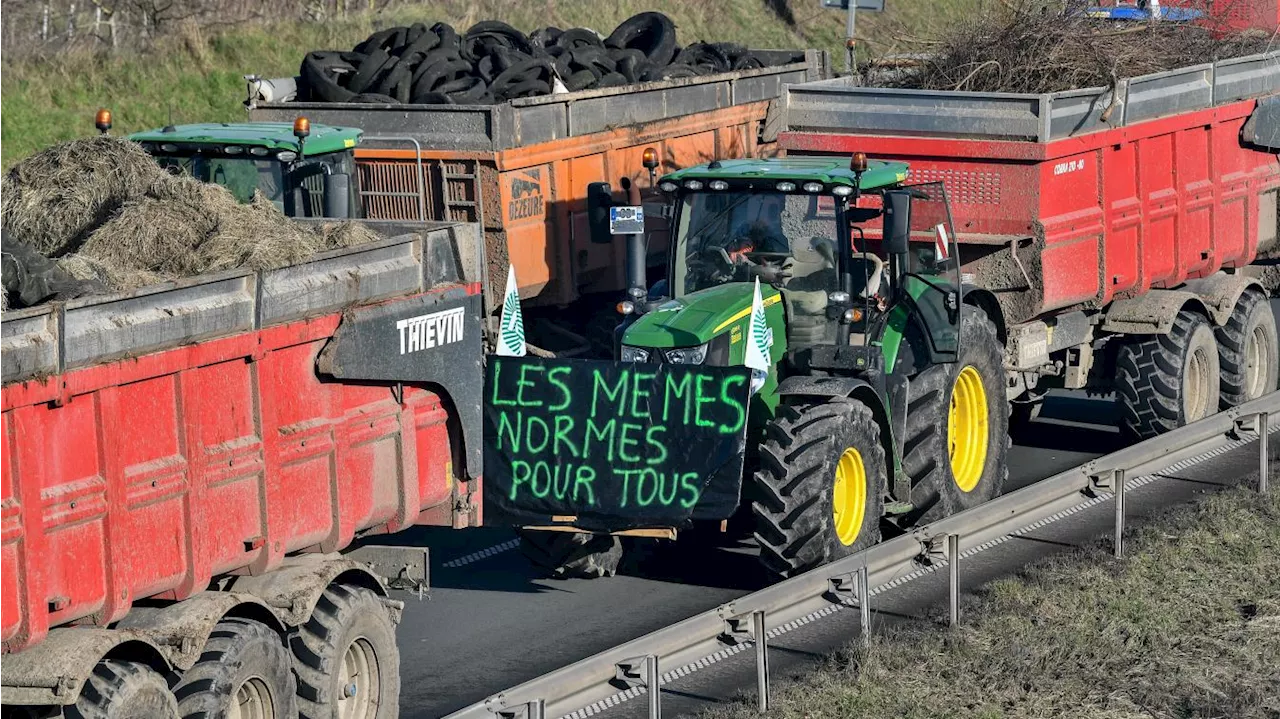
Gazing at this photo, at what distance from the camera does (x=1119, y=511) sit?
12.4 meters

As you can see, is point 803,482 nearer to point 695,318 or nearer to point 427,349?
point 695,318

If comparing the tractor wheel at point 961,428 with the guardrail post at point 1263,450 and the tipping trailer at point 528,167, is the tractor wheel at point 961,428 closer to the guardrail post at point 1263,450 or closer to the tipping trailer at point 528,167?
the guardrail post at point 1263,450

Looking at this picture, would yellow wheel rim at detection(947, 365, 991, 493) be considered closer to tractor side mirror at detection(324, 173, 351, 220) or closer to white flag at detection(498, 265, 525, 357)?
white flag at detection(498, 265, 525, 357)

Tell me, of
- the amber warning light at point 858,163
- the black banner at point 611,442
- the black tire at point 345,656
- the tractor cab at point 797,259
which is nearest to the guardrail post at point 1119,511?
the tractor cab at point 797,259

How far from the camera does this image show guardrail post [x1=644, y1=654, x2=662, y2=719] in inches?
356

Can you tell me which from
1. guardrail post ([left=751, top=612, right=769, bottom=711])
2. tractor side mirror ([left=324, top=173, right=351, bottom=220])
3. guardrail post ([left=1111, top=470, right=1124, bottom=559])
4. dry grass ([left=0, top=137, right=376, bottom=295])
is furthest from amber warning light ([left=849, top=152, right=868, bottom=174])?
tractor side mirror ([left=324, top=173, right=351, bottom=220])

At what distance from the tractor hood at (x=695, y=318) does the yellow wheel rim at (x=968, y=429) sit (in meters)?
2.25

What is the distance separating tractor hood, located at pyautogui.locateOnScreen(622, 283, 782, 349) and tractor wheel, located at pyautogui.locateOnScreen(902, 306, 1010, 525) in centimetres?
146

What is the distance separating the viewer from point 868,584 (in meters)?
10.7

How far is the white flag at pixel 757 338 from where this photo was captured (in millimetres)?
11742

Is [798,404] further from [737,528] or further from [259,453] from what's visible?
[259,453]

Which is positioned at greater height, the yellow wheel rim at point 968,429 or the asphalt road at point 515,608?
the yellow wheel rim at point 968,429

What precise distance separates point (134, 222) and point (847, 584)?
13.6 feet

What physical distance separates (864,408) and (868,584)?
1.53m
